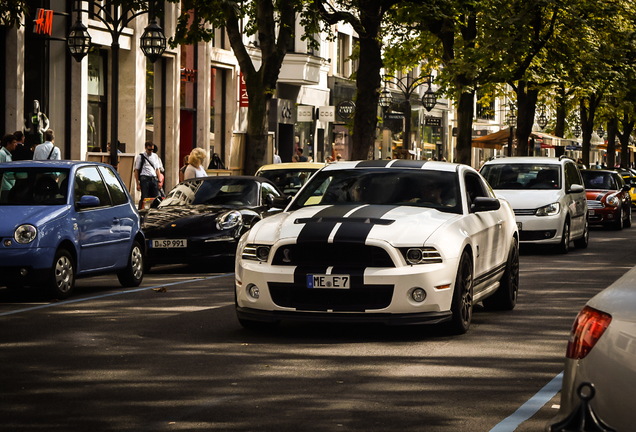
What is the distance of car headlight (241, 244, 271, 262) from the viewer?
880 centimetres

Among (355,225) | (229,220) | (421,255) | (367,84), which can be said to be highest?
(367,84)

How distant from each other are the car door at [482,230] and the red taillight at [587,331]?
5.22 meters

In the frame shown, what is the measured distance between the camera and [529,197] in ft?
62.9

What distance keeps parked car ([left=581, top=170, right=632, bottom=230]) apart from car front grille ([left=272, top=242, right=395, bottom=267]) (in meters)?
19.6

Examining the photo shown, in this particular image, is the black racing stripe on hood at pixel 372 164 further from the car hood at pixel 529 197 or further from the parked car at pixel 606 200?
the parked car at pixel 606 200

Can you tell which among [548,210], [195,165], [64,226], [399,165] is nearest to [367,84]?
[195,165]

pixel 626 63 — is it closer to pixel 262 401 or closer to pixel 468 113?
pixel 468 113

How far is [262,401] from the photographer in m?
6.40

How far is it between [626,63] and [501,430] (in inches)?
1252

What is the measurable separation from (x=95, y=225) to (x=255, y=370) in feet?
18.0

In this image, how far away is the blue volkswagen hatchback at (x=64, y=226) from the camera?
11266 mm

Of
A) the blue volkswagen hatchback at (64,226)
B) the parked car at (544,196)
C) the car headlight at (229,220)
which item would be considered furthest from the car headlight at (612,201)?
the blue volkswagen hatchback at (64,226)

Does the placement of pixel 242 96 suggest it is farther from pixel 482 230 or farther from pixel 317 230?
pixel 317 230

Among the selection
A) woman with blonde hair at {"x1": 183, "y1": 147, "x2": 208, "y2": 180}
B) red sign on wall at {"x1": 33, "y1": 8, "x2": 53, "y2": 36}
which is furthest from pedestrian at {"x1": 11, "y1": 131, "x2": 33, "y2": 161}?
red sign on wall at {"x1": 33, "y1": 8, "x2": 53, "y2": 36}
